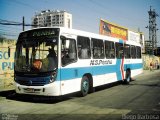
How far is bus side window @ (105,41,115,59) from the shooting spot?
15492 mm

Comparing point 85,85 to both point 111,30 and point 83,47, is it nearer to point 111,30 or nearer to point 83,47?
point 83,47

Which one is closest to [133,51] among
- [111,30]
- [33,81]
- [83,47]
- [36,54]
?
[83,47]

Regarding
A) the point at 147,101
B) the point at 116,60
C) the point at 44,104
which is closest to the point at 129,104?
the point at 147,101

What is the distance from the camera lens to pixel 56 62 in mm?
10578

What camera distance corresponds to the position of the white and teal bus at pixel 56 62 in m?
10.6

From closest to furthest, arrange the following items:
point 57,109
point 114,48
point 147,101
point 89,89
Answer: point 57,109, point 147,101, point 89,89, point 114,48

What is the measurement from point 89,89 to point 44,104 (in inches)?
134

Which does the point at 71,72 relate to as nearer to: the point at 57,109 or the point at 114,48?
the point at 57,109

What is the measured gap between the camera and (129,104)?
10281mm

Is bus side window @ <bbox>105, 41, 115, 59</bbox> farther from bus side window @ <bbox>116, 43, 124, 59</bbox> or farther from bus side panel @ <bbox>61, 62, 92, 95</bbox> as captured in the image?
bus side panel @ <bbox>61, 62, 92, 95</bbox>

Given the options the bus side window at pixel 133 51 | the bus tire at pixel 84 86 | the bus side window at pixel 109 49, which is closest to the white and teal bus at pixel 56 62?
the bus tire at pixel 84 86

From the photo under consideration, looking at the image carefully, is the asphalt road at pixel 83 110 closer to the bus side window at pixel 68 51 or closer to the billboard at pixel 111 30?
the bus side window at pixel 68 51

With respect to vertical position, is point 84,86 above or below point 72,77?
below

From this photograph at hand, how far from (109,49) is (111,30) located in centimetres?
2308
